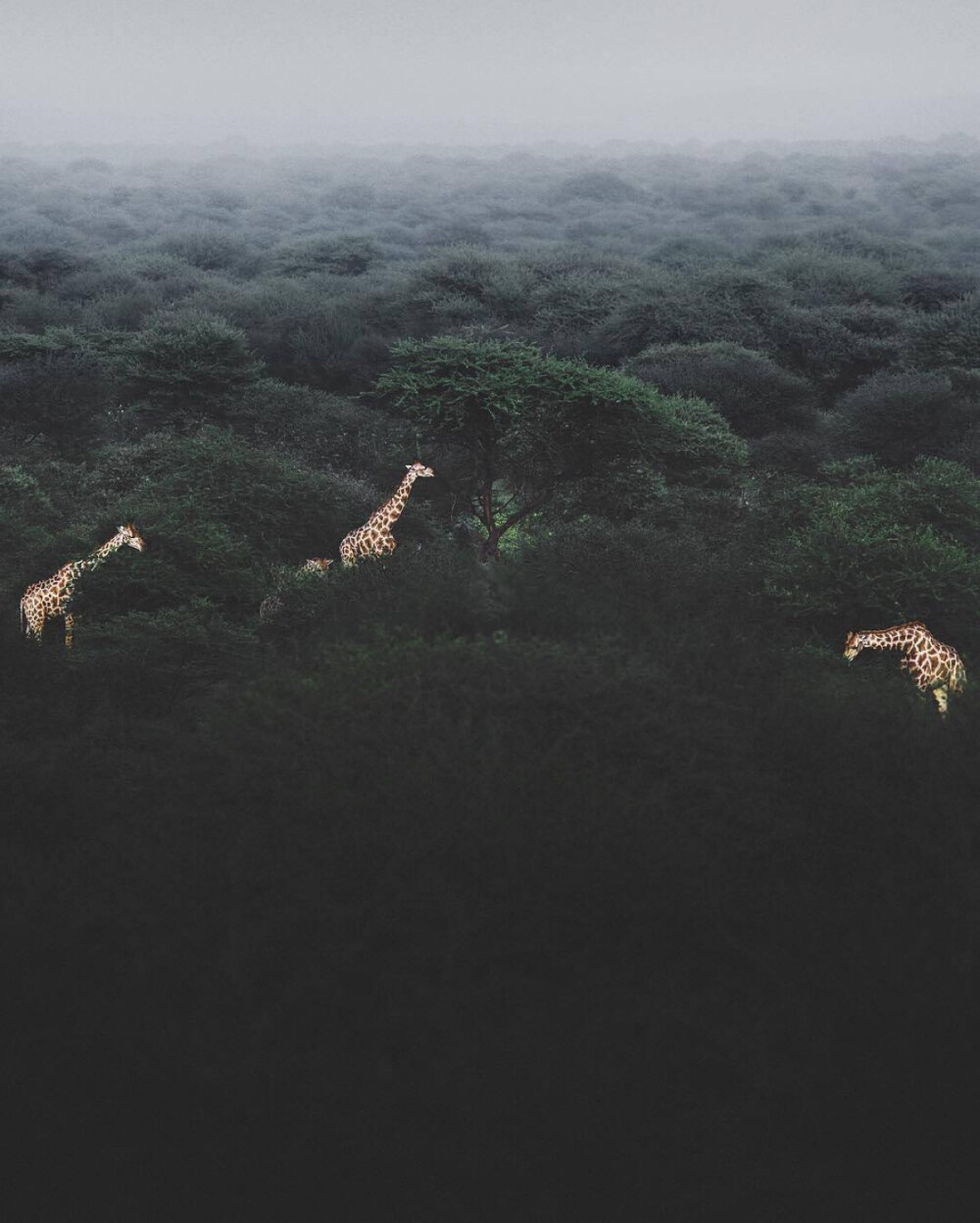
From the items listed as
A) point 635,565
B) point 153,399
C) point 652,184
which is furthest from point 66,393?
point 652,184

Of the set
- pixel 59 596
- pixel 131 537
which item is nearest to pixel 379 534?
pixel 131 537

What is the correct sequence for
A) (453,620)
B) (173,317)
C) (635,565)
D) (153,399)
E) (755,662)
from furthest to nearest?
1. (173,317)
2. (153,399)
3. (635,565)
4. (453,620)
5. (755,662)

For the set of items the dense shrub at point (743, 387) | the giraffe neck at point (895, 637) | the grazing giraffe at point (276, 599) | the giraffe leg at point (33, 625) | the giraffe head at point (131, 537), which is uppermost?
the dense shrub at point (743, 387)

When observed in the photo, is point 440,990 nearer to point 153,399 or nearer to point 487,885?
point 487,885

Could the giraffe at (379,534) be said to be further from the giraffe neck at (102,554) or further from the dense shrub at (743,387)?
the dense shrub at (743,387)

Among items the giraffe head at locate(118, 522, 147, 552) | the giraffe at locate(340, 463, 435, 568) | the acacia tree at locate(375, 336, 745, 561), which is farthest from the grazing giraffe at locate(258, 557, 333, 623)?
the acacia tree at locate(375, 336, 745, 561)

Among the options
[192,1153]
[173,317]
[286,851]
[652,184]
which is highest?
[652,184]

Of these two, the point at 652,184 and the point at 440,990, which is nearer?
the point at 440,990

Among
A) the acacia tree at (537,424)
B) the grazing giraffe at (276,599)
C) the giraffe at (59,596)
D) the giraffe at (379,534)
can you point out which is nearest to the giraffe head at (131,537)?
the giraffe at (59,596)

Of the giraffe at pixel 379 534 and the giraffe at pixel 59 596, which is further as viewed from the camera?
the giraffe at pixel 379 534
